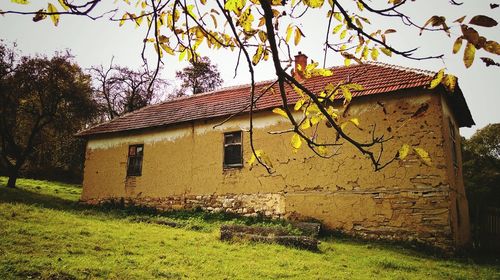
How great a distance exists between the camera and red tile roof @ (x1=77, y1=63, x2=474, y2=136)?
10.6 meters

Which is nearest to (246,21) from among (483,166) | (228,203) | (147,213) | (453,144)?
(228,203)

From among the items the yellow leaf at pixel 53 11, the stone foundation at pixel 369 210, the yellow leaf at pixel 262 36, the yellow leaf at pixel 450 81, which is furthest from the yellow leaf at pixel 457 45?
the stone foundation at pixel 369 210

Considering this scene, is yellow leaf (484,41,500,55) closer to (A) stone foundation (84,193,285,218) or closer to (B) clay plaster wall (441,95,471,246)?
(B) clay plaster wall (441,95,471,246)

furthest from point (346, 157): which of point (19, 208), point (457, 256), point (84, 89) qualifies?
point (84, 89)

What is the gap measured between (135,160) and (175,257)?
9.99 m

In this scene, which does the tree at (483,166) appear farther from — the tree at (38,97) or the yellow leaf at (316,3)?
the tree at (38,97)

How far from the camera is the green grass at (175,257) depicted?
16.9 feet

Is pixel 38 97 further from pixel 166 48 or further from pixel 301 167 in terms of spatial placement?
pixel 166 48

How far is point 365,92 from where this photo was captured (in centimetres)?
1052

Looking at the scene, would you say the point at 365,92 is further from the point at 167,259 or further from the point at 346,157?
the point at 167,259

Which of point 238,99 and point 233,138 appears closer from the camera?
point 233,138

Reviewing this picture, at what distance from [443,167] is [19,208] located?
484 inches

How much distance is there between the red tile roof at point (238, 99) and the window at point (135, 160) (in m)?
0.94

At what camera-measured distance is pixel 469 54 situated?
4.86ft
